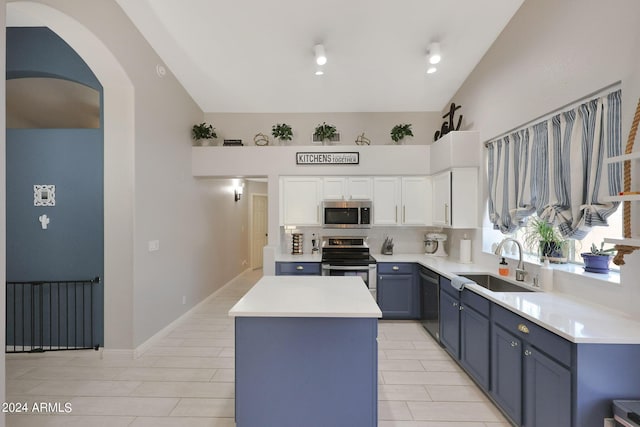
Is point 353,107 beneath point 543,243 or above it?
above

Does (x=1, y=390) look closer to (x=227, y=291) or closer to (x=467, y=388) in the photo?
(x=467, y=388)

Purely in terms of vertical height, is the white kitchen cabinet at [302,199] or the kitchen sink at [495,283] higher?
the white kitchen cabinet at [302,199]

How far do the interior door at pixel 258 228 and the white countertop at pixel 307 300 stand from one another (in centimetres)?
546

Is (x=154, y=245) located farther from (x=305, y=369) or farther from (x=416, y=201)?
(x=416, y=201)

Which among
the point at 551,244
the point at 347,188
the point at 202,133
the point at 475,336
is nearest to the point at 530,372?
the point at 475,336

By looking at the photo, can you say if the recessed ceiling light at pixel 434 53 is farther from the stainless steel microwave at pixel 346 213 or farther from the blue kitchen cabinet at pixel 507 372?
the blue kitchen cabinet at pixel 507 372

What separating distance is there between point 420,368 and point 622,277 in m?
1.77

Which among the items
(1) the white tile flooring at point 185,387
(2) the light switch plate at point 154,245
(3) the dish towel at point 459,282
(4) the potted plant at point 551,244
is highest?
(4) the potted plant at point 551,244

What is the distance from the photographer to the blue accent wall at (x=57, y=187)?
3.13 metres

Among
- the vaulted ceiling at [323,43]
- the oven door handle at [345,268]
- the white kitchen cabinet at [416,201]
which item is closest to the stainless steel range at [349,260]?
the oven door handle at [345,268]

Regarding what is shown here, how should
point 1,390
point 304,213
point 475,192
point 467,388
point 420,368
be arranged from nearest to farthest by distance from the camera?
point 1,390, point 467,388, point 420,368, point 475,192, point 304,213

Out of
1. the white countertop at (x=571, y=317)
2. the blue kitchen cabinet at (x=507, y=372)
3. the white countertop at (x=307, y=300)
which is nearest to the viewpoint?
the white countertop at (x=571, y=317)

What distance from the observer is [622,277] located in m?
1.89

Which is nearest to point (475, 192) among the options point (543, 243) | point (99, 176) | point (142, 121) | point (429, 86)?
point (543, 243)
